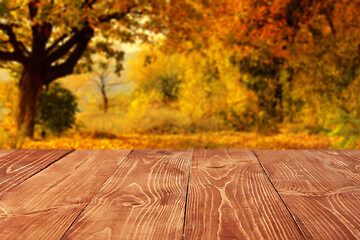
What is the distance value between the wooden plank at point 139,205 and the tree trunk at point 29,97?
8812 mm

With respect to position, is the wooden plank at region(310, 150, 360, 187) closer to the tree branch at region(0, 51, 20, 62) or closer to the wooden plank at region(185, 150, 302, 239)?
the wooden plank at region(185, 150, 302, 239)

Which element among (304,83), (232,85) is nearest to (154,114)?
(232,85)

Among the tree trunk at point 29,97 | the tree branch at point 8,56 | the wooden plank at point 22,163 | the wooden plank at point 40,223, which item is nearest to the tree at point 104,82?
the tree trunk at point 29,97

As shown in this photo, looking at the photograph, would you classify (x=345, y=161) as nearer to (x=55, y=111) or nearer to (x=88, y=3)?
(x=88, y=3)

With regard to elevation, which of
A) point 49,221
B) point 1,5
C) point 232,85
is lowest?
point 49,221

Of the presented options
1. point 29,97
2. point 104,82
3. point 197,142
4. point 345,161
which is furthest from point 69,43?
point 104,82

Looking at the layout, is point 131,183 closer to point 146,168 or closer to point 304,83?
point 146,168

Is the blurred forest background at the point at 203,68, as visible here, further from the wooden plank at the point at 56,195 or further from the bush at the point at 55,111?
the wooden plank at the point at 56,195

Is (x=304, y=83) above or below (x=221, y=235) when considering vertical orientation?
above

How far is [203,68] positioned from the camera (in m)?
13.7

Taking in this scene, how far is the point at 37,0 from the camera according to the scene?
29.2ft

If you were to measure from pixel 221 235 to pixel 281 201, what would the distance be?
0.36 metres

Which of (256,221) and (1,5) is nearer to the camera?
(256,221)

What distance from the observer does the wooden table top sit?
1037 mm
